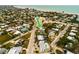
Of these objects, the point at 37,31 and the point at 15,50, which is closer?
the point at 15,50

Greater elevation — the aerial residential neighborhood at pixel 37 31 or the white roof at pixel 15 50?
the aerial residential neighborhood at pixel 37 31

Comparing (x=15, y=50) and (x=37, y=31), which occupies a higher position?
(x=37, y=31)

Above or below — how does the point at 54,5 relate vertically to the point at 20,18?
above

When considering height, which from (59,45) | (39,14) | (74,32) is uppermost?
(39,14)

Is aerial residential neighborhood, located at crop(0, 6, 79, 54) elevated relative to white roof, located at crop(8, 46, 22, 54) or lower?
elevated
